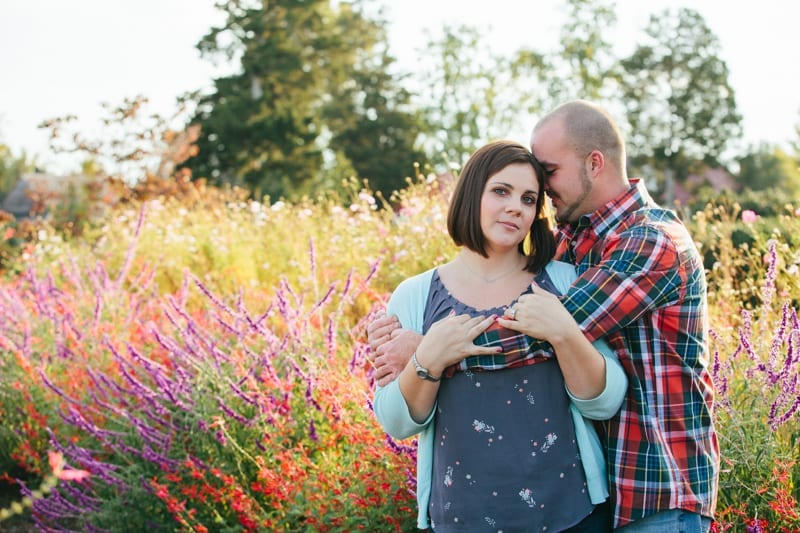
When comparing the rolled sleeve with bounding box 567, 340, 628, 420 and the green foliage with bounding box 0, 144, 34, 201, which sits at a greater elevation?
the green foliage with bounding box 0, 144, 34, 201

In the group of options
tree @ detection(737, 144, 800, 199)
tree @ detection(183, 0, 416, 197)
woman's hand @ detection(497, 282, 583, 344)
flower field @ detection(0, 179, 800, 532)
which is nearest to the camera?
woman's hand @ detection(497, 282, 583, 344)

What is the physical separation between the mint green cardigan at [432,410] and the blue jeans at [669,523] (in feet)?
0.44

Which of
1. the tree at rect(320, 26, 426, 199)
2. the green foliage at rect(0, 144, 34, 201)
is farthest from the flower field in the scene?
the green foliage at rect(0, 144, 34, 201)

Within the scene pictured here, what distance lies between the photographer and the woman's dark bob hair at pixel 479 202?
2.59m

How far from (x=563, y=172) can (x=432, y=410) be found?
822mm

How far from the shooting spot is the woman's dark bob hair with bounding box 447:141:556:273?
8.50 ft

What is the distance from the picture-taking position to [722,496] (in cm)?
302

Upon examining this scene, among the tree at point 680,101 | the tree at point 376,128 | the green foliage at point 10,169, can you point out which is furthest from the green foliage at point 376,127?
the green foliage at point 10,169

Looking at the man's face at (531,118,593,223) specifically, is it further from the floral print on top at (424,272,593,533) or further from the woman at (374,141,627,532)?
the floral print on top at (424,272,593,533)

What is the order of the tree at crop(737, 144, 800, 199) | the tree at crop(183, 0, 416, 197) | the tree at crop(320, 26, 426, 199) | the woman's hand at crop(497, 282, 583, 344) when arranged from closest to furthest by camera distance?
the woman's hand at crop(497, 282, 583, 344) < the tree at crop(183, 0, 416, 197) < the tree at crop(320, 26, 426, 199) < the tree at crop(737, 144, 800, 199)

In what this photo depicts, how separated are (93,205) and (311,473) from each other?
13.2 m

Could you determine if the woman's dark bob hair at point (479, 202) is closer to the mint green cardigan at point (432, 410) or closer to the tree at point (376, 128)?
the mint green cardigan at point (432, 410)

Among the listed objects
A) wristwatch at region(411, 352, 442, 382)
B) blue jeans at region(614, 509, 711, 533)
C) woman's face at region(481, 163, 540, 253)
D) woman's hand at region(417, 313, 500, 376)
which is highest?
woman's face at region(481, 163, 540, 253)

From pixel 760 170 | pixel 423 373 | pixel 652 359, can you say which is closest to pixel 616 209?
pixel 652 359
